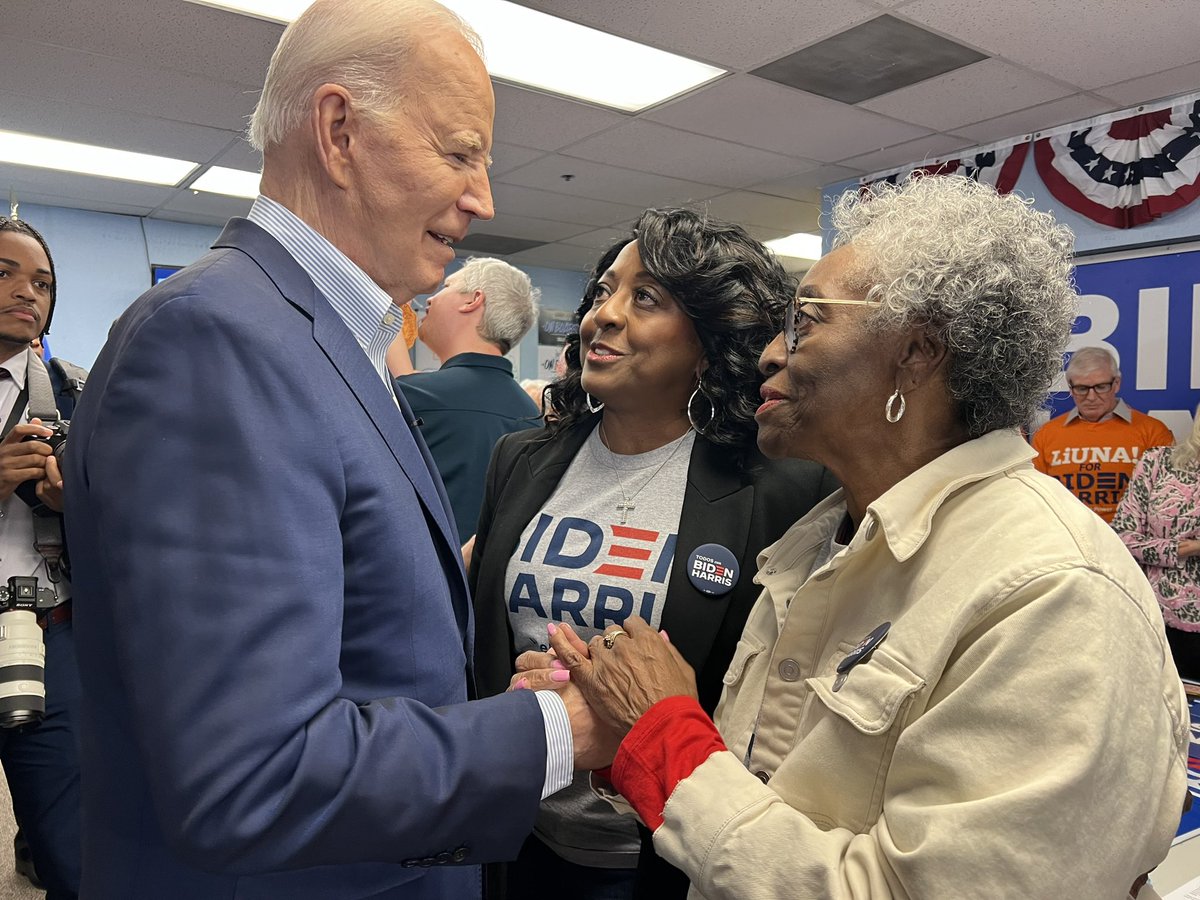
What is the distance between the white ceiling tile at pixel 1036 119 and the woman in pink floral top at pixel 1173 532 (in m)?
1.86

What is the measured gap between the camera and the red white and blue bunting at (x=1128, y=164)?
4.55m

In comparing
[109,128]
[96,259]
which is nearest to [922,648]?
→ [109,128]

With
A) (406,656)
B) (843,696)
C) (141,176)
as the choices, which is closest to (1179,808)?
(843,696)

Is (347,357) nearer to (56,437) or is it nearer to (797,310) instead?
(797,310)

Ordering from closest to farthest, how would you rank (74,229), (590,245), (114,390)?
(114,390)
(74,229)
(590,245)

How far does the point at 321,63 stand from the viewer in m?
0.93

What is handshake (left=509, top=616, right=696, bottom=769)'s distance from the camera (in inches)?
41.6

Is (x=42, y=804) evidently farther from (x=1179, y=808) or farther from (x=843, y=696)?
(x=1179, y=808)

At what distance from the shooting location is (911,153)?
561 cm

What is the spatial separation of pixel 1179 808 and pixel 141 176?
7058 millimetres

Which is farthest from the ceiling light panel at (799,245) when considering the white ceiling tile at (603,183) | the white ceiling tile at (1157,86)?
the white ceiling tile at (1157,86)

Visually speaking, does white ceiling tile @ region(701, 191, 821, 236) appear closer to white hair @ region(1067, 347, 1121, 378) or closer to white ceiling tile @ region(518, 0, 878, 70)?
white ceiling tile @ region(518, 0, 878, 70)

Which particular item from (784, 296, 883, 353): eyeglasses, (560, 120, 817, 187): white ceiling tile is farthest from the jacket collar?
(560, 120, 817, 187): white ceiling tile

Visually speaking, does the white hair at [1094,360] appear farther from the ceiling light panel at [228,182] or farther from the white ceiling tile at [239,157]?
the ceiling light panel at [228,182]
